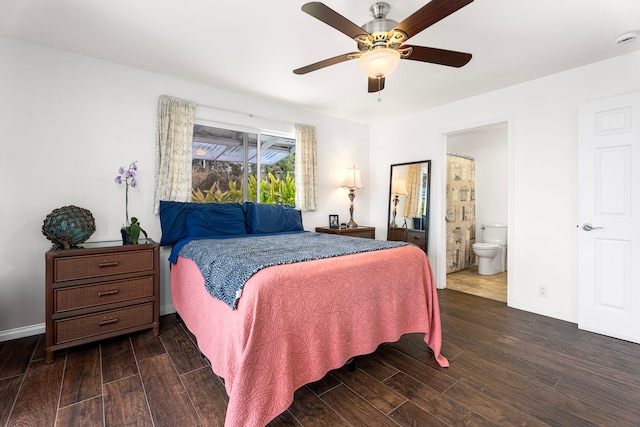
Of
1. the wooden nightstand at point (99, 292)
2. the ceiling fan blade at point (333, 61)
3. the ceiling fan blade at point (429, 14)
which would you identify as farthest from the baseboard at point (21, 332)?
the ceiling fan blade at point (429, 14)

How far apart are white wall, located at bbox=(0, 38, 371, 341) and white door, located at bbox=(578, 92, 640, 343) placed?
398 cm

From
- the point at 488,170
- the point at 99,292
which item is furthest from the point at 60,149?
the point at 488,170

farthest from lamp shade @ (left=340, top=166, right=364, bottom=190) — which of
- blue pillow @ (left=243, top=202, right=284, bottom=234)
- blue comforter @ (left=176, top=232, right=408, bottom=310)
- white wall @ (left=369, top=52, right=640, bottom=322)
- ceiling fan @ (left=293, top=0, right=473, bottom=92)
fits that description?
ceiling fan @ (left=293, top=0, right=473, bottom=92)

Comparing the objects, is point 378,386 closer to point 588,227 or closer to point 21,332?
point 588,227

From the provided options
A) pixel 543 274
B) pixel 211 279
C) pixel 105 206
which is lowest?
pixel 543 274

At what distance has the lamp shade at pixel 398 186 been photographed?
4.32 m

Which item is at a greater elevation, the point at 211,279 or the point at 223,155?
the point at 223,155

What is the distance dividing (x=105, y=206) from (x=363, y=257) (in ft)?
8.15

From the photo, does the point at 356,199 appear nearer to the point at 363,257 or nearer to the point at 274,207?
the point at 274,207

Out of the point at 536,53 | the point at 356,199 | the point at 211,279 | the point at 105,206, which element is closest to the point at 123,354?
the point at 211,279

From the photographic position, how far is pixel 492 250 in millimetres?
4488

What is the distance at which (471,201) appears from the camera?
5.18m

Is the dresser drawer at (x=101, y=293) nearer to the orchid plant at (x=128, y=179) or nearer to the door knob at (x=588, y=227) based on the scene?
the orchid plant at (x=128, y=179)

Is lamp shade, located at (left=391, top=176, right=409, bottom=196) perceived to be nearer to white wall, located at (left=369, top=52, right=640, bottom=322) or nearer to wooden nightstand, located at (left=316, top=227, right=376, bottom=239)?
wooden nightstand, located at (left=316, top=227, right=376, bottom=239)
